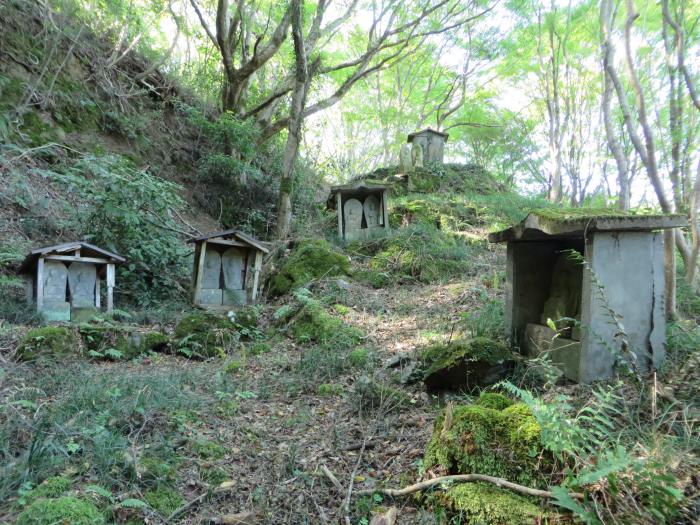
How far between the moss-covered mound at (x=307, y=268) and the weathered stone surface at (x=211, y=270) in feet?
3.86

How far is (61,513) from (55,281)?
5.74 m

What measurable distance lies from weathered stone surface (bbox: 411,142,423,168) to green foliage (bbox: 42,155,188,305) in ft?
28.9

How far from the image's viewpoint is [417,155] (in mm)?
15117

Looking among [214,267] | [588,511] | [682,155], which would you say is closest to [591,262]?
[588,511]

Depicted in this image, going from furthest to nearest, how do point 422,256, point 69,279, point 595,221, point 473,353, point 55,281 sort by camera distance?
1. point 422,256
2. point 69,279
3. point 55,281
4. point 473,353
5. point 595,221

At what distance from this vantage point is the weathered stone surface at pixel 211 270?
8.21 meters

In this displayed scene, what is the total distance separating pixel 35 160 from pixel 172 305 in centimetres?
495

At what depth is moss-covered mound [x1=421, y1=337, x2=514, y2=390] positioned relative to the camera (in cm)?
377

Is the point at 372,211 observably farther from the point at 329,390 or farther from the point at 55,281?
the point at 329,390

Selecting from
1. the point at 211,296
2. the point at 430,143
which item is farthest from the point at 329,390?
the point at 430,143

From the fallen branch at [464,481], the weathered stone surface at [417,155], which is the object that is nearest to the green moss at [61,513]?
the fallen branch at [464,481]

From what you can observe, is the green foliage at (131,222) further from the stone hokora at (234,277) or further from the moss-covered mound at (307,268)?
the moss-covered mound at (307,268)

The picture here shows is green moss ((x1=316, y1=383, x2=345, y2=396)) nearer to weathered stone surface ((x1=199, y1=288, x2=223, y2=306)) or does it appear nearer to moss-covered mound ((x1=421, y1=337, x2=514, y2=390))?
moss-covered mound ((x1=421, y1=337, x2=514, y2=390))

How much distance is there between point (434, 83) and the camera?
22.1m
